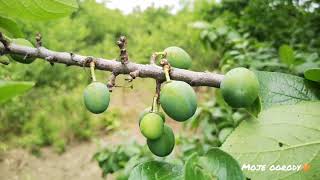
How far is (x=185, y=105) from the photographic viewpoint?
1.09 meters

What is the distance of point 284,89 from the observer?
3.76ft

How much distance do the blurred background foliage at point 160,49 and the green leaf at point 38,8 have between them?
1.27 ft

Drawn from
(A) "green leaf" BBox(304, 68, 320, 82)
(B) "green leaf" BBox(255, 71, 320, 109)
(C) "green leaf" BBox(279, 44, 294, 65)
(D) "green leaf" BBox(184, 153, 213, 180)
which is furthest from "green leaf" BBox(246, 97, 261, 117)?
(C) "green leaf" BBox(279, 44, 294, 65)

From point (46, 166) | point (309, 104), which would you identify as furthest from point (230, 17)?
point (46, 166)

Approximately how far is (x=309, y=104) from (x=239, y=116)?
149cm

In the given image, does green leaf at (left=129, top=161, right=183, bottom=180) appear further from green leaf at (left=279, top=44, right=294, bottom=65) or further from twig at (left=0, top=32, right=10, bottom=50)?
green leaf at (left=279, top=44, right=294, bottom=65)

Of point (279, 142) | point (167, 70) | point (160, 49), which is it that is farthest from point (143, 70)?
point (160, 49)

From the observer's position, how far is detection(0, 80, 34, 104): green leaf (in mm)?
619

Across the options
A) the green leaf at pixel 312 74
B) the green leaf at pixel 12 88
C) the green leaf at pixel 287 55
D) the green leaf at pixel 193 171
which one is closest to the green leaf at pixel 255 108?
the green leaf at pixel 312 74

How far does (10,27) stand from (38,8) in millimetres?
269

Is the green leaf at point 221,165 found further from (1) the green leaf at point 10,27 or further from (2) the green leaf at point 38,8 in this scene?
(1) the green leaf at point 10,27

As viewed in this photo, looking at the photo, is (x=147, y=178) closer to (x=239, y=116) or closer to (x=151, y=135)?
(x=151, y=135)

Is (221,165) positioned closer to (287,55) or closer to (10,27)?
(10,27)

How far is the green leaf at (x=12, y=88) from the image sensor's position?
619 millimetres
